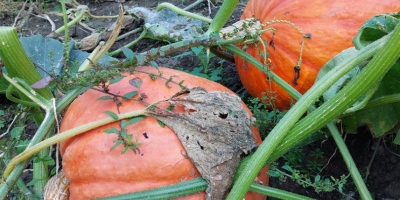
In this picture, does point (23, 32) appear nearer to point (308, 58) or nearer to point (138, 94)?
point (138, 94)

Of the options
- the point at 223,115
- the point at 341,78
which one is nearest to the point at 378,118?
the point at 341,78

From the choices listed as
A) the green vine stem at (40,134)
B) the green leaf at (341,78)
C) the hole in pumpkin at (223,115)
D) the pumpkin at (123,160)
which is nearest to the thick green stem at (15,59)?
the green vine stem at (40,134)

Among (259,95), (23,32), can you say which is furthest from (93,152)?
(23,32)

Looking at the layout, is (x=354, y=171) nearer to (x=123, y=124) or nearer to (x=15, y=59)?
(x=123, y=124)

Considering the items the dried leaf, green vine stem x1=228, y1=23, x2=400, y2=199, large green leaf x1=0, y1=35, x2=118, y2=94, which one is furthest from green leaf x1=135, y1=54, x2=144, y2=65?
green vine stem x1=228, y1=23, x2=400, y2=199

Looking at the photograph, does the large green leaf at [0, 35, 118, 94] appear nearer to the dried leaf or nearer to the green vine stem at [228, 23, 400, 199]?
the dried leaf

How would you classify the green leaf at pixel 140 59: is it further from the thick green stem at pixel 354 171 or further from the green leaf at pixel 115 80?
the thick green stem at pixel 354 171
